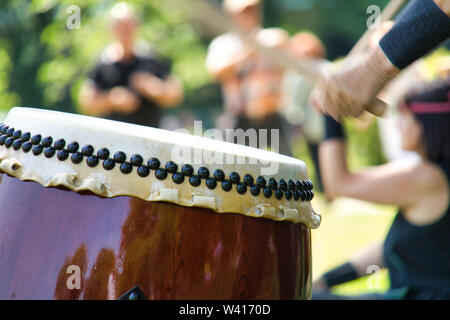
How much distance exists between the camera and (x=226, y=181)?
40.8 inches

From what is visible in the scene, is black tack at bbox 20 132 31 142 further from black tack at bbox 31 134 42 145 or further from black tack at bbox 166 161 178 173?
black tack at bbox 166 161 178 173

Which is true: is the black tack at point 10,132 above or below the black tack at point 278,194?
above

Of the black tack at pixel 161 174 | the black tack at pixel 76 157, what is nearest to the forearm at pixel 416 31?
the black tack at pixel 161 174

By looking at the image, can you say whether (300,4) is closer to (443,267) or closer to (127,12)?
(127,12)

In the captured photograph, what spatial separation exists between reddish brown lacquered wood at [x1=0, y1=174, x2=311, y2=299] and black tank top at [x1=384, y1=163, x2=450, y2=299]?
97cm

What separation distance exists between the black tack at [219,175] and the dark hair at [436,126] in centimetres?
110

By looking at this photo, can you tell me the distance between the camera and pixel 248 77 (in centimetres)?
430

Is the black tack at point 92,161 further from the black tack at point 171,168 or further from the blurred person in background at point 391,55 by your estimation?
the blurred person in background at point 391,55

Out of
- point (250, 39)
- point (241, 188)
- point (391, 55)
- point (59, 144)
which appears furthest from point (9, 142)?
point (250, 39)

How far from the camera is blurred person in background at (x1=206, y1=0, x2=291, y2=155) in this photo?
4.09 meters

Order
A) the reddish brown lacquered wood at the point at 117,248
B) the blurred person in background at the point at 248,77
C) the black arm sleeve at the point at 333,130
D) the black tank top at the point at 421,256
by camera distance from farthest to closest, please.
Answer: the blurred person in background at the point at 248,77
the black arm sleeve at the point at 333,130
the black tank top at the point at 421,256
the reddish brown lacquered wood at the point at 117,248

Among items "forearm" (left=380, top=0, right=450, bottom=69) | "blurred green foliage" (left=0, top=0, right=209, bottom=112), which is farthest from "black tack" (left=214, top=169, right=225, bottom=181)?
"blurred green foliage" (left=0, top=0, right=209, bottom=112)

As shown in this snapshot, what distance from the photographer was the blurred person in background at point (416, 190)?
5.96ft

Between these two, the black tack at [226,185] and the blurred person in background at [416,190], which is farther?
the blurred person in background at [416,190]
